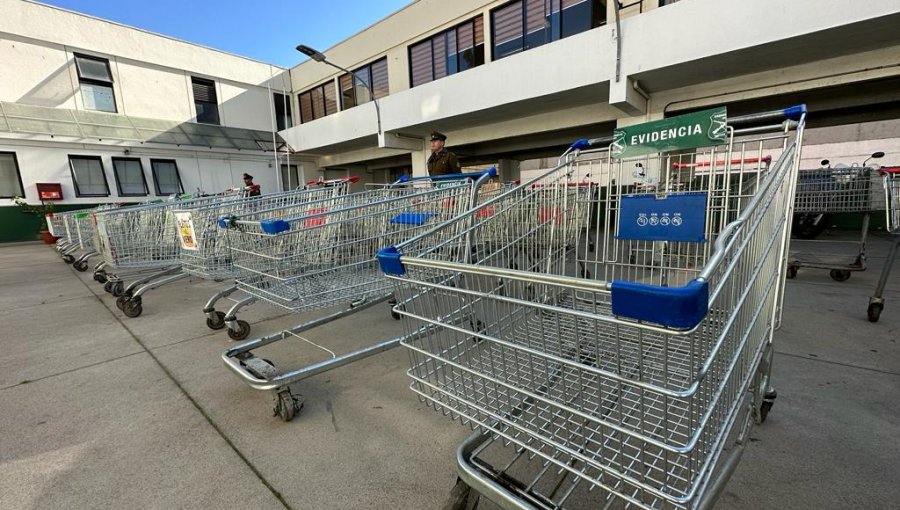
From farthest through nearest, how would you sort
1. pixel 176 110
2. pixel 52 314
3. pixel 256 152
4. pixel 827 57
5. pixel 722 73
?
pixel 256 152 < pixel 176 110 < pixel 722 73 < pixel 827 57 < pixel 52 314

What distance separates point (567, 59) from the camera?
7.90m

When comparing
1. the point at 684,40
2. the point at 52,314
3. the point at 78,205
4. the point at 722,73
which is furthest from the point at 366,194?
the point at 78,205

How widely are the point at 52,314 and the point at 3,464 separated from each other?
122 inches

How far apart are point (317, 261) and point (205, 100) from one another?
1844cm

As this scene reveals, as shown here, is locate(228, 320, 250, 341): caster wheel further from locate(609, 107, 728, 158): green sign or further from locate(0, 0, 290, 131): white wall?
locate(0, 0, 290, 131): white wall

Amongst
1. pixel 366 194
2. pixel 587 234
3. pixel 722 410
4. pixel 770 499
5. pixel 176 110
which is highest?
pixel 176 110

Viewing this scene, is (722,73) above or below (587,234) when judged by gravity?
above

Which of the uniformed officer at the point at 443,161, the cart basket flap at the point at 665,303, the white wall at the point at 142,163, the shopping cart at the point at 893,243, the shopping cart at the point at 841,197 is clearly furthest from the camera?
→ the white wall at the point at 142,163

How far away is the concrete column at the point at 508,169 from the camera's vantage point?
16.3 m

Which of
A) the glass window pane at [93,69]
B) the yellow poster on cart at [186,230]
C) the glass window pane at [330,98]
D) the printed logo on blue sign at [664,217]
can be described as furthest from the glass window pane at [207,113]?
the printed logo on blue sign at [664,217]

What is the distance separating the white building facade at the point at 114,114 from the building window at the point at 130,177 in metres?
0.03

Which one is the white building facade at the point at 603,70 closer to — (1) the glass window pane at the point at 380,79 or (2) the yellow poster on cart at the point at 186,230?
(1) the glass window pane at the point at 380,79

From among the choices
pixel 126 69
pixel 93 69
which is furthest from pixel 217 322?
pixel 126 69

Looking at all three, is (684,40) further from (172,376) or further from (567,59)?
(172,376)
